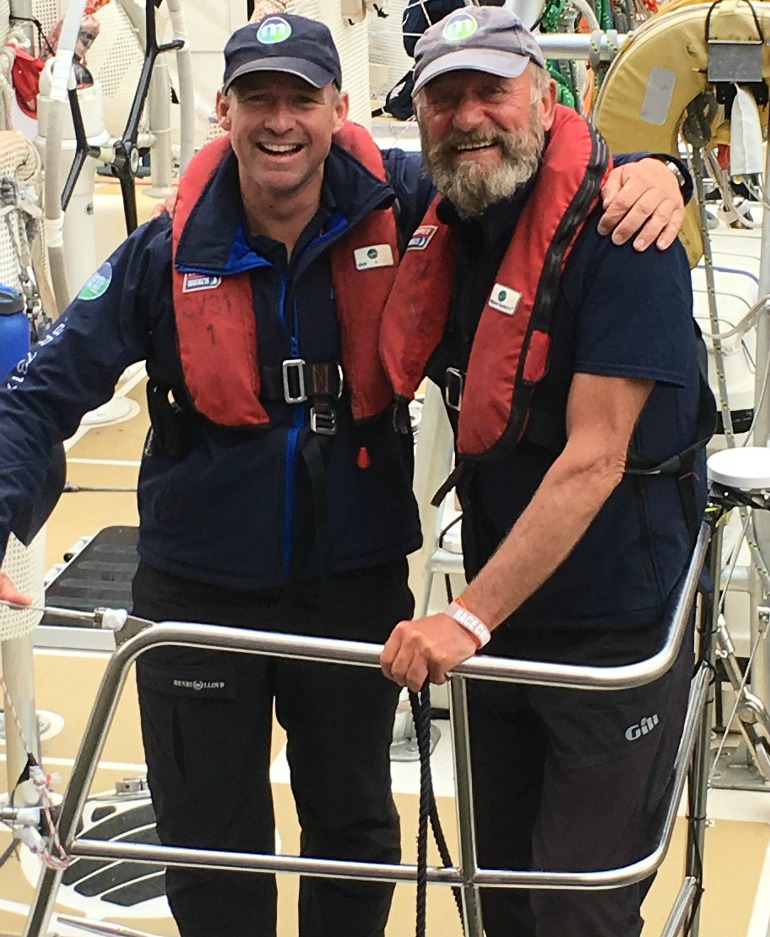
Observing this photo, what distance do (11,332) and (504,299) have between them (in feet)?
3.32

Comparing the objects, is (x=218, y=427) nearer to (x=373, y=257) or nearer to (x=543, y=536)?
(x=373, y=257)

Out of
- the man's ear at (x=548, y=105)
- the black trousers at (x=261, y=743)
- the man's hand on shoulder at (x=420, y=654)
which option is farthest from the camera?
the black trousers at (x=261, y=743)

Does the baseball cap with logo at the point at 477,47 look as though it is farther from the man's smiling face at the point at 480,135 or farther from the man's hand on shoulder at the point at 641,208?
the man's hand on shoulder at the point at 641,208

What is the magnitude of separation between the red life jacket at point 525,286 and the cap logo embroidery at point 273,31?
349 millimetres

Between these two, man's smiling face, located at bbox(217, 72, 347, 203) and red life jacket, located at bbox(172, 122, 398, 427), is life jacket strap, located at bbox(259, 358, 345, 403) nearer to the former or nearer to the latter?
red life jacket, located at bbox(172, 122, 398, 427)

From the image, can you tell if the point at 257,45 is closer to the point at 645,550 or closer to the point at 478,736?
the point at 645,550

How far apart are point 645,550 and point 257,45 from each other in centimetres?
92

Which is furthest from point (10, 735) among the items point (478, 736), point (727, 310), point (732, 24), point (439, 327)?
point (727, 310)

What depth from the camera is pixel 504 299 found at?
1925mm

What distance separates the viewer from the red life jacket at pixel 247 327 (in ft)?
6.94

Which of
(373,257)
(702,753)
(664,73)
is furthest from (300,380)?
(664,73)

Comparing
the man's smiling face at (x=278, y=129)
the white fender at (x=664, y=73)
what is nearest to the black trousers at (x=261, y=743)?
the man's smiling face at (x=278, y=129)

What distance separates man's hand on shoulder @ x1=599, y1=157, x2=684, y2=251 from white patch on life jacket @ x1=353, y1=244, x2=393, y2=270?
38cm

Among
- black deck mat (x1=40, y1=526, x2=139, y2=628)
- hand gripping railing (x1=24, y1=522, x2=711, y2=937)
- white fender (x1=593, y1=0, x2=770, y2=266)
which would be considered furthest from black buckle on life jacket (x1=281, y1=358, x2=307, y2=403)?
black deck mat (x1=40, y1=526, x2=139, y2=628)
